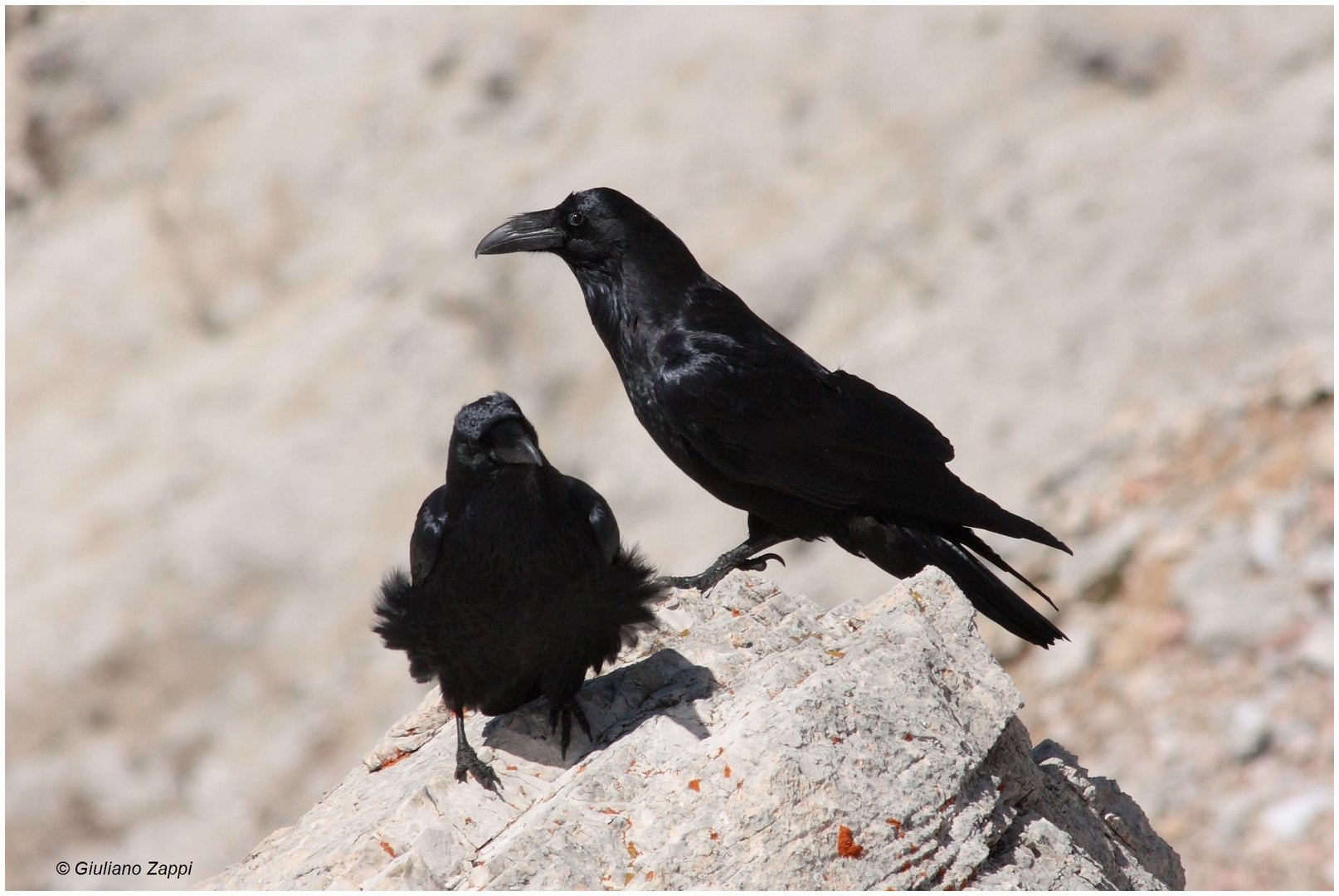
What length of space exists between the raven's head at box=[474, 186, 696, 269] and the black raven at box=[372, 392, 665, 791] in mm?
1469

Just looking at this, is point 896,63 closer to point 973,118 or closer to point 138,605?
point 973,118

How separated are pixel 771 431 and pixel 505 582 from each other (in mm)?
1478

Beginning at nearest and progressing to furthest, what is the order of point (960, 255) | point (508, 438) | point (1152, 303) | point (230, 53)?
point (508, 438) < point (1152, 303) < point (960, 255) < point (230, 53)

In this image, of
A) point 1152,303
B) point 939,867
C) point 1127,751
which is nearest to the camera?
point 939,867

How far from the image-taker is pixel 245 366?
14.1 meters

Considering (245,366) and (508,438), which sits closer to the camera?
(508,438)

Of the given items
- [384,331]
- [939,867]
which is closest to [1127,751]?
[939,867]

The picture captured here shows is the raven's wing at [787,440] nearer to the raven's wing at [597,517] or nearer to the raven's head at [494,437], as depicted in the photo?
the raven's wing at [597,517]

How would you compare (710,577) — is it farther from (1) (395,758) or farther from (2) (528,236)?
(2) (528,236)

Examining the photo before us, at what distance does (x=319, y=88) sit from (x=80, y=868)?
7.71 m

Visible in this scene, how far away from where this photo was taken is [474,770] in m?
4.61

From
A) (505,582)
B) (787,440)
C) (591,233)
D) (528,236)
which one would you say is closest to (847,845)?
(505,582)

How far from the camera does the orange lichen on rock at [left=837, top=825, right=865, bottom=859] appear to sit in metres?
3.94

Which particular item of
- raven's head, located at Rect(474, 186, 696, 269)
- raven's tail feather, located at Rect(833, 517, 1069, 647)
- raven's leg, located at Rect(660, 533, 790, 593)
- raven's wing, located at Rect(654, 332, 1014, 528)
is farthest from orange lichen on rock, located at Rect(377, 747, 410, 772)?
raven's head, located at Rect(474, 186, 696, 269)
